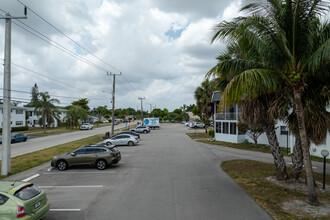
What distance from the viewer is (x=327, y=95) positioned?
822 centimetres

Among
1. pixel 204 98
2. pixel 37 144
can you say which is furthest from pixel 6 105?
pixel 204 98

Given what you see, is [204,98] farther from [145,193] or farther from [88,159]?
[145,193]

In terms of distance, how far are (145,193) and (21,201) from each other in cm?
463

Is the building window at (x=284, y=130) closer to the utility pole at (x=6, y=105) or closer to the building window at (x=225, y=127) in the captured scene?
the building window at (x=225, y=127)

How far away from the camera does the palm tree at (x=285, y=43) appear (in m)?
7.64

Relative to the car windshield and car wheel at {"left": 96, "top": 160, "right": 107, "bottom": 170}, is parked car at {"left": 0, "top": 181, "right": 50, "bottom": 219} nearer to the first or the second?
the car windshield

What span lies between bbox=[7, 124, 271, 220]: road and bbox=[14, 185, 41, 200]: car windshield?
1.23 meters

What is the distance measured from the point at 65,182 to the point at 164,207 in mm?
6012

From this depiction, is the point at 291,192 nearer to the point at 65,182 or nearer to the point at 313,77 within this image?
the point at 313,77

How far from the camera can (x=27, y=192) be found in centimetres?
606

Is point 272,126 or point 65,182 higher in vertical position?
point 272,126

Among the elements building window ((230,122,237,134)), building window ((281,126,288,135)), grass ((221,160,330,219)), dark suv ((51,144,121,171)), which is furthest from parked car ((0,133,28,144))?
building window ((281,126,288,135))

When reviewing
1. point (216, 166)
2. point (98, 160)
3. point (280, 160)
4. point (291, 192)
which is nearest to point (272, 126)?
point (280, 160)

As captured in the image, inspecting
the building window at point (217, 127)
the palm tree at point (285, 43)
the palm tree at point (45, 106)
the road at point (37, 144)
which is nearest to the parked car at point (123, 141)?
the road at point (37, 144)
